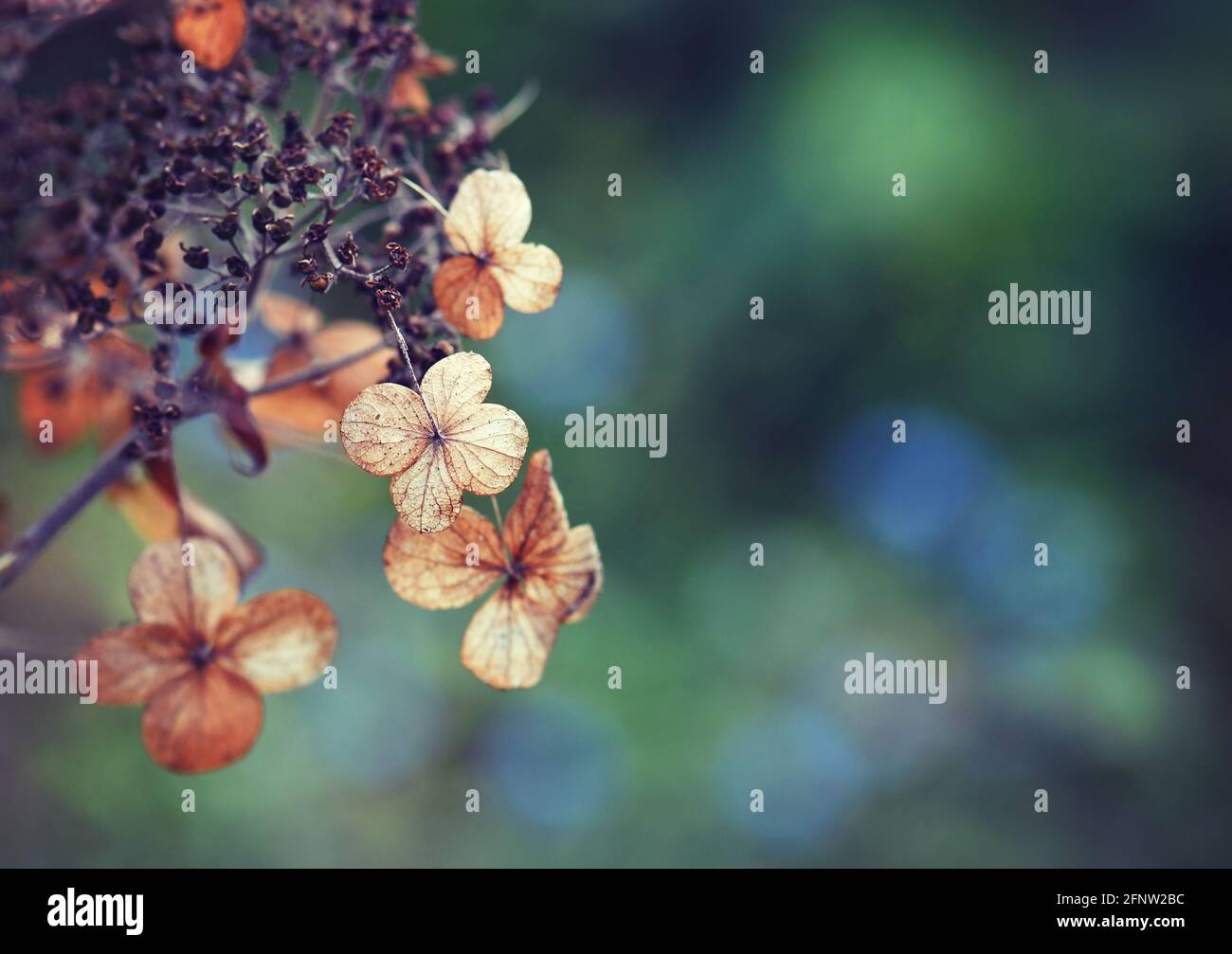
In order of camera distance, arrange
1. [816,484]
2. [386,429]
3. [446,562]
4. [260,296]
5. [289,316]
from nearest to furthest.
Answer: [386,429] → [446,562] → [260,296] → [289,316] → [816,484]

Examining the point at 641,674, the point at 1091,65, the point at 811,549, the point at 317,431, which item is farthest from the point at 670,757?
the point at 1091,65

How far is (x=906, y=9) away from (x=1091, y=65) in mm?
668

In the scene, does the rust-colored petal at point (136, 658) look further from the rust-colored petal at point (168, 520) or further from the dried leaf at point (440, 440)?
the dried leaf at point (440, 440)

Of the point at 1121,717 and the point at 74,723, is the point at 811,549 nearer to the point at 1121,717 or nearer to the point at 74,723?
the point at 1121,717

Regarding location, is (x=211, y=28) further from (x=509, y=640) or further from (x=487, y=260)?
(x=509, y=640)

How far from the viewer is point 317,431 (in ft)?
3.54

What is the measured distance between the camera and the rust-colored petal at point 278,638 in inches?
34.3

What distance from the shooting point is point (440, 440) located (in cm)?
72

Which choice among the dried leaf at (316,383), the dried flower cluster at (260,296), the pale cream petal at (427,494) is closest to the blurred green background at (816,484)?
the dried leaf at (316,383)

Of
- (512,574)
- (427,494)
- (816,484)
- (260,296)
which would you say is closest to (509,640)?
(512,574)

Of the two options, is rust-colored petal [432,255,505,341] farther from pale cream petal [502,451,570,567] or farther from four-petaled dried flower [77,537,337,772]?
four-petaled dried flower [77,537,337,772]

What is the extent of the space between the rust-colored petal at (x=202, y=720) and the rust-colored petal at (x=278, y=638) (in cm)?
2

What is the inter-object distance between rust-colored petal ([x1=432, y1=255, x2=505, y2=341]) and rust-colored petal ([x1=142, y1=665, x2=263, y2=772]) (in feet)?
1.16

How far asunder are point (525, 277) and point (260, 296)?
0.29 metres
